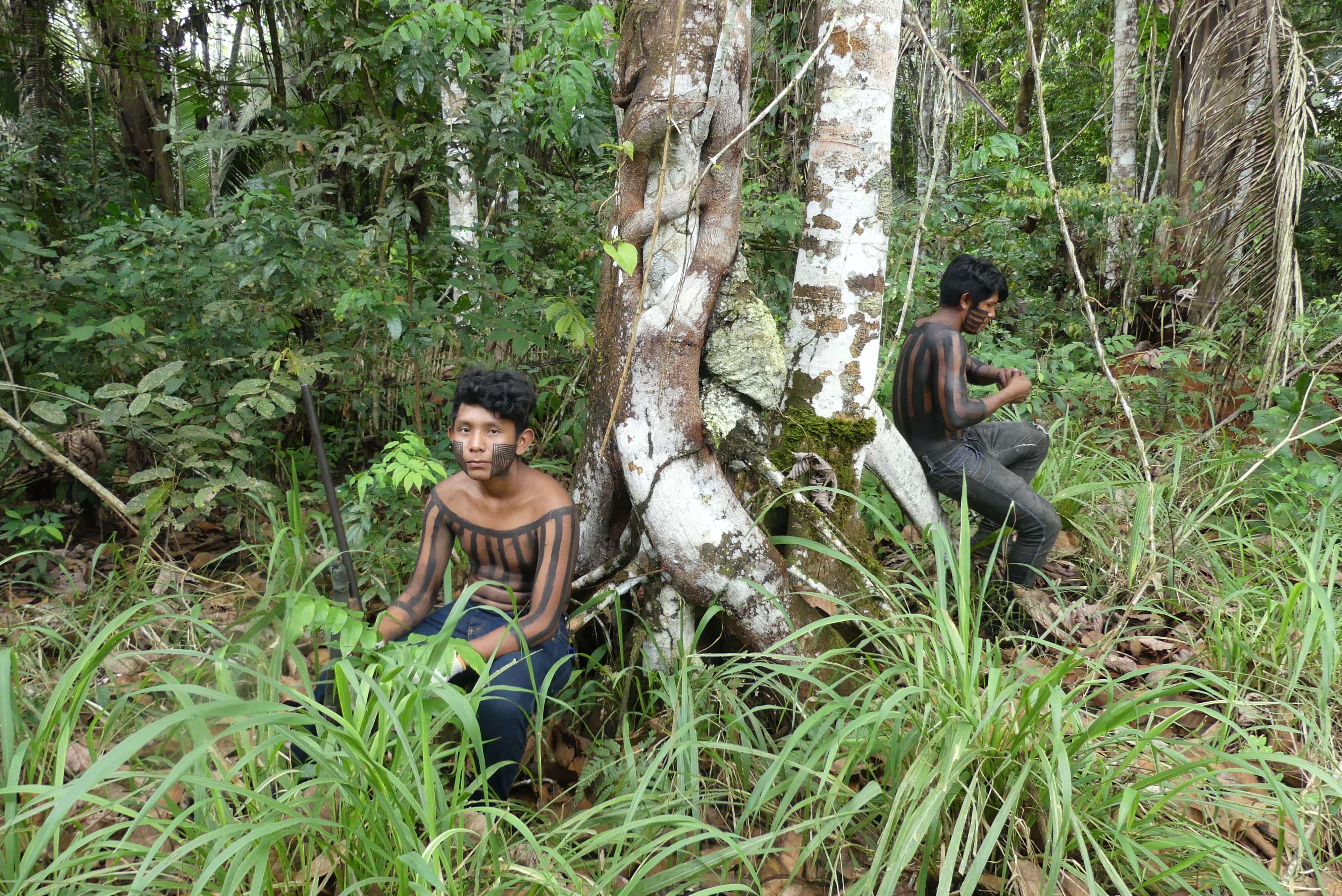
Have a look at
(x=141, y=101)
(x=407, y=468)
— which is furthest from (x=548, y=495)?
(x=141, y=101)

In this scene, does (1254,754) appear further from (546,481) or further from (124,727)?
(124,727)

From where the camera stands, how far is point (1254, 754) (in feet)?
5.77

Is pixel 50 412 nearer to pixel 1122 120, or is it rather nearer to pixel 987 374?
pixel 987 374

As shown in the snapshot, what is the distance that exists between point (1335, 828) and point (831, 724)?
3.87ft

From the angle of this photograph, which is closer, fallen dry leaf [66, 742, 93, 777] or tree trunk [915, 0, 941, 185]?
fallen dry leaf [66, 742, 93, 777]

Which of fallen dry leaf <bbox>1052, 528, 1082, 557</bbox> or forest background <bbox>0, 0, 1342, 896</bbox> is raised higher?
forest background <bbox>0, 0, 1342, 896</bbox>

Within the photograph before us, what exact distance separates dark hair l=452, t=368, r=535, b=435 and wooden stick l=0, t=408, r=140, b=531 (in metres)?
1.64

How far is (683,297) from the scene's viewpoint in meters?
2.60

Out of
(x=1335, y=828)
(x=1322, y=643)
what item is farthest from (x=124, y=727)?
(x=1322, y=643)

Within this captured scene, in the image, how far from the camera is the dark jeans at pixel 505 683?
2125 millimetres

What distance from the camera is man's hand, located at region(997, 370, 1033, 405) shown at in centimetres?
292

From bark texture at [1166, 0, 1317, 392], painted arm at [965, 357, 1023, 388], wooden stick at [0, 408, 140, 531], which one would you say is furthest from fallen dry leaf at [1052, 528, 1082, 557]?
wooden stick at [0, 408, 140, 531]

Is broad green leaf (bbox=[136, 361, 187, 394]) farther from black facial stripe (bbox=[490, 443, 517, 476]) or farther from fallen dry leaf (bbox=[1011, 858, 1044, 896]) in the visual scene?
fallen dry leaf (bbox=[1011, 858, 1044, 896])

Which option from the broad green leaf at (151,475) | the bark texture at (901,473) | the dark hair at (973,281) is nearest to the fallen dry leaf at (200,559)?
the broad green leaf at (151,475)
